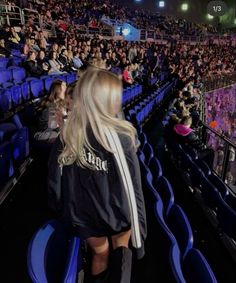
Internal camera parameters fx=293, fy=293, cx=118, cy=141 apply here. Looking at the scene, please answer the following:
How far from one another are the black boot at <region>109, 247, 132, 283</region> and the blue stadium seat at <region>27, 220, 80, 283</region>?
0.15m

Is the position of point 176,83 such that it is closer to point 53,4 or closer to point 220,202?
point 53,4

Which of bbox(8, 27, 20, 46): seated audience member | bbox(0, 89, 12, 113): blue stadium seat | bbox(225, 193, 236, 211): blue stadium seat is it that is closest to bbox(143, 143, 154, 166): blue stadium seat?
bbox(225, 193, 236, 211): blue stadium seat

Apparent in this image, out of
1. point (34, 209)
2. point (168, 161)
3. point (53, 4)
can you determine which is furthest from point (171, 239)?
point (53, 4)

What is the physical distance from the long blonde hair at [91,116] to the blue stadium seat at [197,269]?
0.72m

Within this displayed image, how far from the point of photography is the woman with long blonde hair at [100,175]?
3.67 ft

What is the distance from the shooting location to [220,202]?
2.43 m

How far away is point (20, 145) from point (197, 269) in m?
1.85

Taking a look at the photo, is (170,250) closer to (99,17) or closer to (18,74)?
(18,74)

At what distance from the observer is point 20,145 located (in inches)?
104

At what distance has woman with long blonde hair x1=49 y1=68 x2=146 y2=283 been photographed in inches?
44.0

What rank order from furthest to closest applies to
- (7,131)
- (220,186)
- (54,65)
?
1. (54,65)
2. (220,186)
3. (7,131)

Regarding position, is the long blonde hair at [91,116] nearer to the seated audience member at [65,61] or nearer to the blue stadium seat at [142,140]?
the blue stadium seat at [142,140]

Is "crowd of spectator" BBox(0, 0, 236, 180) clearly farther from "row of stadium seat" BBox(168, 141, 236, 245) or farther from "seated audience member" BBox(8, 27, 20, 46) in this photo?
"row of stadium seat" BBox(168, 141, 236, 245)

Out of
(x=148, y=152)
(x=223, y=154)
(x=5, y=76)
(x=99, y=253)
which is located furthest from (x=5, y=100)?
(x=99, y=253)
